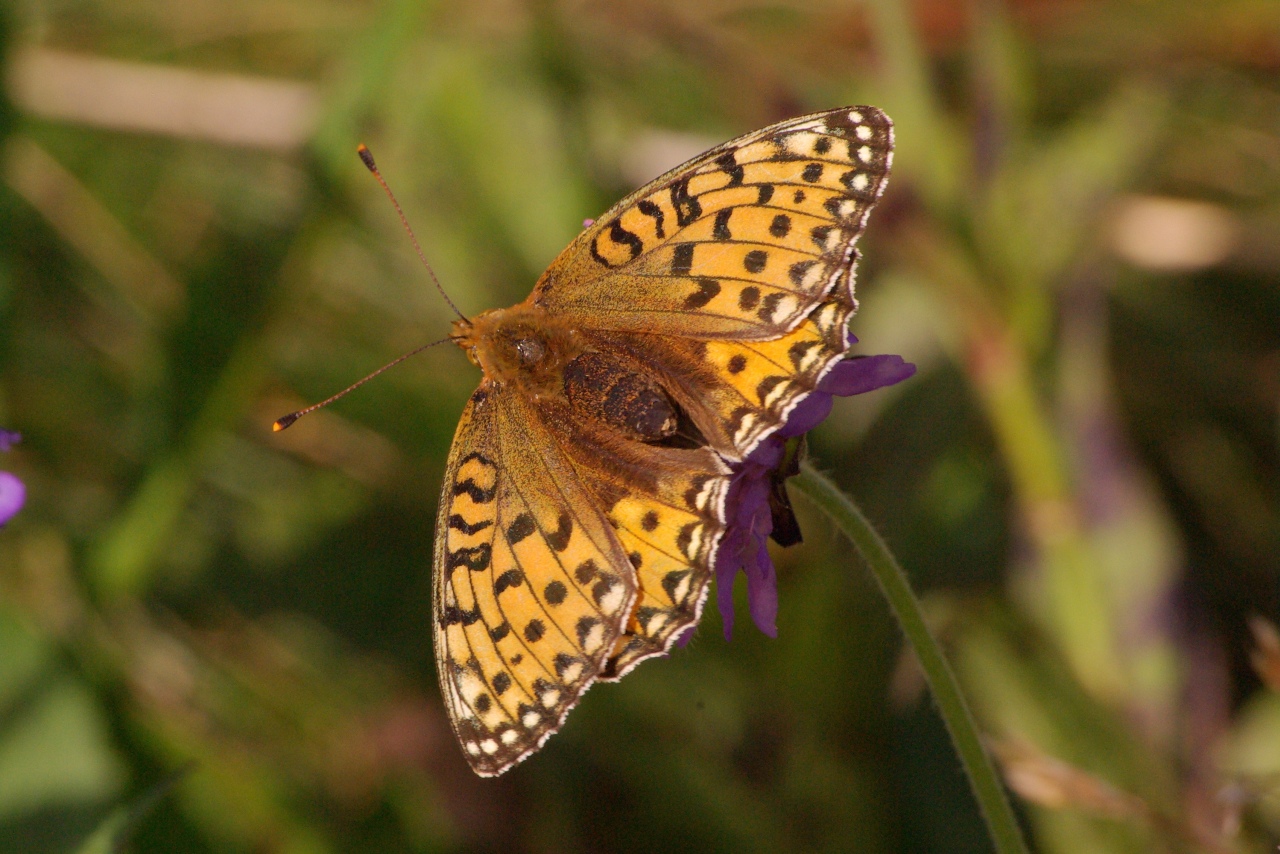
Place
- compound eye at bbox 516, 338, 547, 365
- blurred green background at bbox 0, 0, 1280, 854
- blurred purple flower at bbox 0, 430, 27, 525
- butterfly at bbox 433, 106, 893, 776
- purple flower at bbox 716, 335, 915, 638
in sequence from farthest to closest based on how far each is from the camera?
blurred green background at bbox 0, 0, 1280, 854, compound eye at bbox 516, 338, 547, 365, purple flower at bbox 716, 335, 915, 638, butterfly at bbox 433, 106, 893, 776, blurred purple flower at bbox 0, 430, 27, 525

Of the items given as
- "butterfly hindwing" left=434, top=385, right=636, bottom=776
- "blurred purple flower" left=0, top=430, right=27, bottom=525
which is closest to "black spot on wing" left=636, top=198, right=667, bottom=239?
"butterfly hindwing" left=434, top=385, right=636, bottom=776

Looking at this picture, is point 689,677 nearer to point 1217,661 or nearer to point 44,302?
point 1217,661

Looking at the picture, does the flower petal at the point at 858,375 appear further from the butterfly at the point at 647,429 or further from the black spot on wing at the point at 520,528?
the black spot on wing at the point at 520,528

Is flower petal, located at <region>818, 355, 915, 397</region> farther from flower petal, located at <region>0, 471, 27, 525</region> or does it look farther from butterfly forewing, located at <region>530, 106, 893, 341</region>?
flower petal, located at <region>0, 471, 27, 525</region>

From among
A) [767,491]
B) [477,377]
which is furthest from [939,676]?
[477,377]

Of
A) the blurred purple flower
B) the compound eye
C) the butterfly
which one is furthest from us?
the compound eye

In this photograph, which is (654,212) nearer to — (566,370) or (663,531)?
(566,370)

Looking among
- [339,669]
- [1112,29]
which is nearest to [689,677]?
[339,669]
